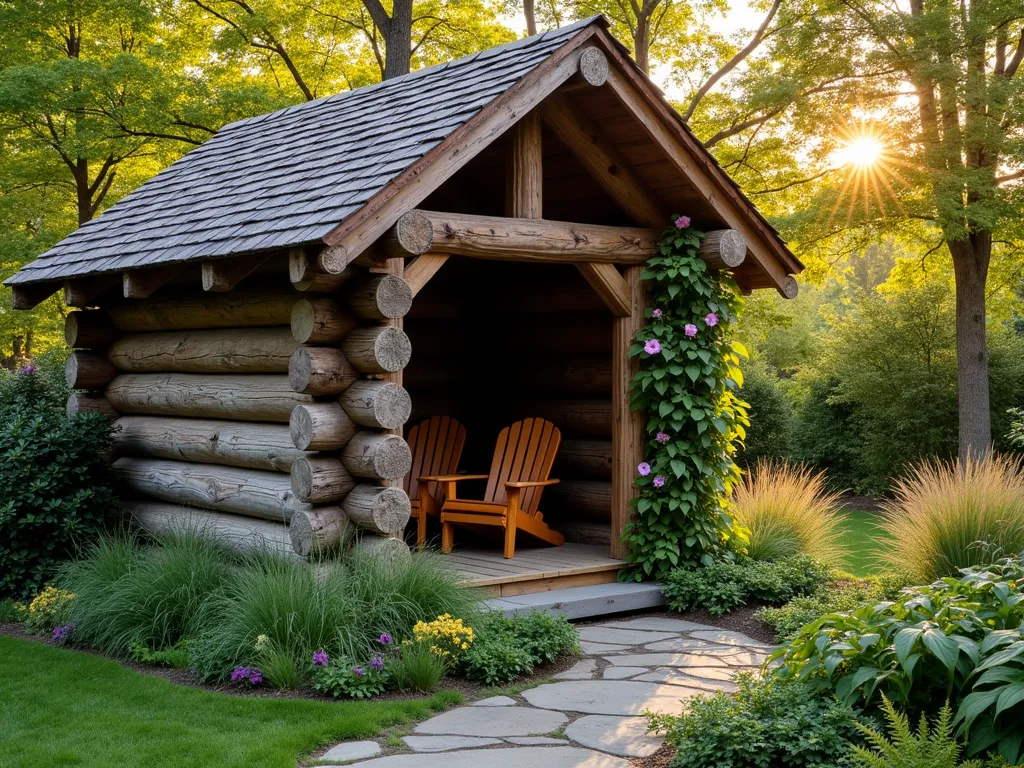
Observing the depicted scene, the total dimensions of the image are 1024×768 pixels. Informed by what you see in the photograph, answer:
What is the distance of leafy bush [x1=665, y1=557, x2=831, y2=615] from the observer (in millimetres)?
7043

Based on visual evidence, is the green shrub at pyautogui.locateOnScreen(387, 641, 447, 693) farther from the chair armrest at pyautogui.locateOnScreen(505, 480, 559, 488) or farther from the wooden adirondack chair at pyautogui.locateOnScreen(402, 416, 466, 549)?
the wooden adirondack chair at pyautogui.locateOnScreen(402, 416, 466, 549)

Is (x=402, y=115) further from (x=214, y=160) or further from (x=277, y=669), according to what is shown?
(x=277, y=669)

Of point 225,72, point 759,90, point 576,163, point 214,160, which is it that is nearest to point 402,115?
point 576,163

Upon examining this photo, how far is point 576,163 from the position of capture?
8.04 metres

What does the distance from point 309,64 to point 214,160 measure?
10213 mm

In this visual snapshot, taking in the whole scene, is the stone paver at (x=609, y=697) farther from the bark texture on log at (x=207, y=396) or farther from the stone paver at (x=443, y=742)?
the bark texture on log at (x=207, y=396)

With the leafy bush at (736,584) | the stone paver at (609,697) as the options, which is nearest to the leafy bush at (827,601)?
the leafy bush at (736,584)

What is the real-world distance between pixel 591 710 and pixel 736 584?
8.63 ft

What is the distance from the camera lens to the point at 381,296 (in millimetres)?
5770

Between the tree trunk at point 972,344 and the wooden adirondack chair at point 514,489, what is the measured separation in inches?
294

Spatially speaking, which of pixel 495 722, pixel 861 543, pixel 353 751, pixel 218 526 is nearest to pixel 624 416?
pixel 218 526

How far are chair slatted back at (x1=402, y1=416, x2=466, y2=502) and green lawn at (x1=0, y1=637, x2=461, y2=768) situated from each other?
11.4 ft

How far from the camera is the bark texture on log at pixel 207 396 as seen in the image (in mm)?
6477

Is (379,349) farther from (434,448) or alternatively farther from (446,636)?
(434,448)
